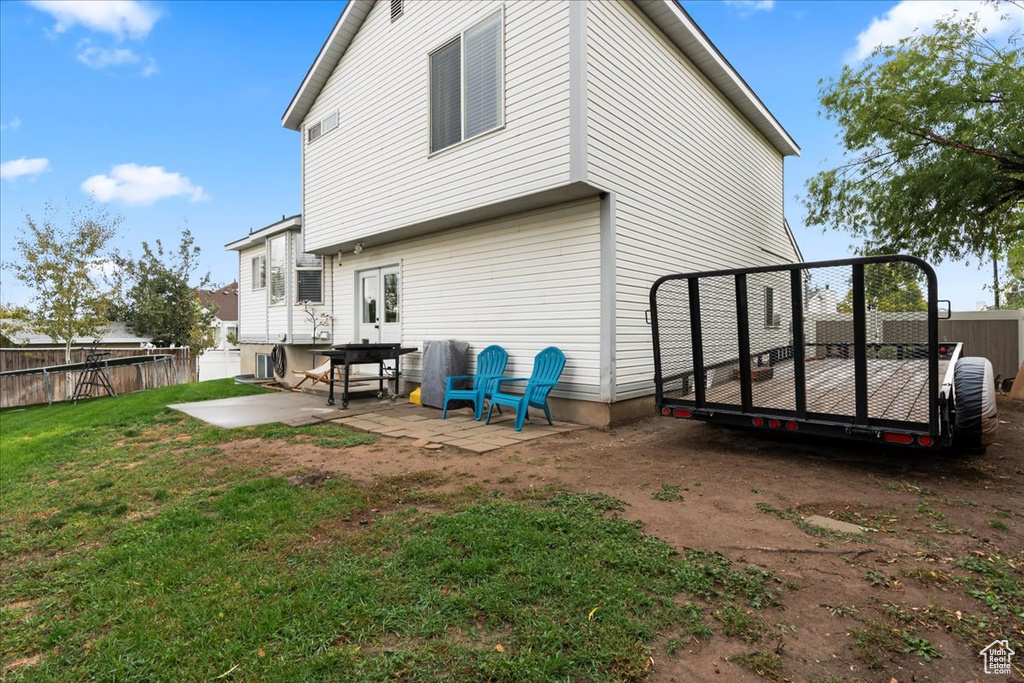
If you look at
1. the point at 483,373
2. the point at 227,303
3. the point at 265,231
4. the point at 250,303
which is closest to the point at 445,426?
the point at 483,373

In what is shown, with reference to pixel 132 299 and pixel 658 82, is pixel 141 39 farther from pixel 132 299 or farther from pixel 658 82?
pixel 658 82

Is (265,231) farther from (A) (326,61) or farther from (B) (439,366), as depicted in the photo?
(B) (439,366)

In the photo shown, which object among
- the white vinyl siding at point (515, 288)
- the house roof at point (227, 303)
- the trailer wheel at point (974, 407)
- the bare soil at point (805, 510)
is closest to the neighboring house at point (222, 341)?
the house roof at point (227, 303)

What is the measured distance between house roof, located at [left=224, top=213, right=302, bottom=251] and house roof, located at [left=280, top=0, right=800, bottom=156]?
2.14 meters

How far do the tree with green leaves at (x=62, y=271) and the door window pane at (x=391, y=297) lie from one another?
13.1m

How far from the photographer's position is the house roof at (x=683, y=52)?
25.4 ft

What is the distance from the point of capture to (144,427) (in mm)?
6949

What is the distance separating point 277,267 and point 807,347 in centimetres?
1208

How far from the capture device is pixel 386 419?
23.2 ft

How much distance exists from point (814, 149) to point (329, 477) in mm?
14386

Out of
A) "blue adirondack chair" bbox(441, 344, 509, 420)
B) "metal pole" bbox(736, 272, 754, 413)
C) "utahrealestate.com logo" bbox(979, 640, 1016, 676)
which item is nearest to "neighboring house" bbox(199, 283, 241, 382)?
"blue adirondack chair" bbox(441, 344, 509, 420)

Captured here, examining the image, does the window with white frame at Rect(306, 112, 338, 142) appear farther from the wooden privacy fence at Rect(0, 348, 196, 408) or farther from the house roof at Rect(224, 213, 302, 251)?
the wooden privacy fence at Rect(0, 348, 196, 408)

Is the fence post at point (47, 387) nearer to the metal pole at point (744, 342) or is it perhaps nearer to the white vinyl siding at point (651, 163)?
the white vinyl siding at point (651, 163)

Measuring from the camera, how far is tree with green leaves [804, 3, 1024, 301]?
353 inches
